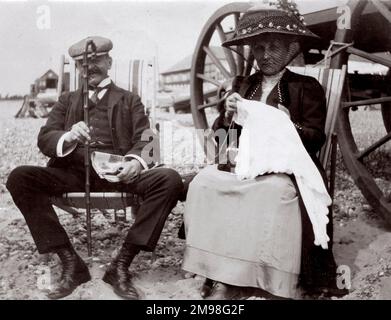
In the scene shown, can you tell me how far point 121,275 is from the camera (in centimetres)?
278

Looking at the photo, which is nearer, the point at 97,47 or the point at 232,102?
the point at 232,102

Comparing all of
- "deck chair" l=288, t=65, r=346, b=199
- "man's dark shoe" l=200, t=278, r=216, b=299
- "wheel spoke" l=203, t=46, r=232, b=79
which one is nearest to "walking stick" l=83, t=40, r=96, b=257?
"man's dark shoe" l=200, t=278, r=216, b=299

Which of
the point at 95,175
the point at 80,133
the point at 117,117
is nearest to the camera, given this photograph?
the point at 80,133

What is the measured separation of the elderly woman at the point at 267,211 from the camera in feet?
8.25

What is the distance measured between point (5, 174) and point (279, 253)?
3619mm

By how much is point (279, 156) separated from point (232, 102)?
1.40ft

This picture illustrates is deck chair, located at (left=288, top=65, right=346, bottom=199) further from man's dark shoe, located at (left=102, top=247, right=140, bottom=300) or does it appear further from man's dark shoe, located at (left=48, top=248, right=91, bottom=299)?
man's dark shoe, located at (left=48, top=248, right=91, bottom=299)

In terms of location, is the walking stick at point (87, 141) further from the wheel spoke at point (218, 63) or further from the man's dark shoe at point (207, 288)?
the wheel spoke at point (218, 63)

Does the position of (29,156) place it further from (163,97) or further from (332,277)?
(163,97)

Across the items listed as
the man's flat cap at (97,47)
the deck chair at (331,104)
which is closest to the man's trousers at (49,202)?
the man's flat cap at (97,47)

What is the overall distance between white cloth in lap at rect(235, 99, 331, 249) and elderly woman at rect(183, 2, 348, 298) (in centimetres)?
6

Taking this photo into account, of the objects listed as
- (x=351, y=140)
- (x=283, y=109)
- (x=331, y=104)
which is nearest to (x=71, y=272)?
(x=283, y=109)

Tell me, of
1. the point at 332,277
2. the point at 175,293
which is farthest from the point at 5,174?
the point at 332,277

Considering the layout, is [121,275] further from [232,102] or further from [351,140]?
[351,140]
